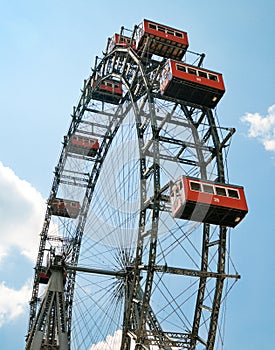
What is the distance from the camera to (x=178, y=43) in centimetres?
2959

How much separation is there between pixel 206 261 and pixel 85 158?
2086cm

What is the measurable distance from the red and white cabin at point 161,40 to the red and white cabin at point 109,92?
9.00 meters

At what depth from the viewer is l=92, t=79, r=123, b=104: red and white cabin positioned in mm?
38312

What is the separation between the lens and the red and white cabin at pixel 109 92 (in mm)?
38312

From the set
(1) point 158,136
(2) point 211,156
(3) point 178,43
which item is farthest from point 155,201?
(3) point 178,43

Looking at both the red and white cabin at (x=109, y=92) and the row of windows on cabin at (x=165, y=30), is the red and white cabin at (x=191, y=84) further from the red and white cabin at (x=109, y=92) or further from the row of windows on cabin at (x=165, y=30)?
the red and white cabin at (x=109, y=92)

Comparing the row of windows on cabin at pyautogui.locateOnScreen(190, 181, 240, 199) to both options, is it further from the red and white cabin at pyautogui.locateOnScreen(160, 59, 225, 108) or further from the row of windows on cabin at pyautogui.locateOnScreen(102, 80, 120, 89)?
the row of windows on cabin at pyautogui.locateOnScreen(102, 80, 120, 89)

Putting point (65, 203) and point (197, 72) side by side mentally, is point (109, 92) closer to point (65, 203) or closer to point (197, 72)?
point (65, 203)

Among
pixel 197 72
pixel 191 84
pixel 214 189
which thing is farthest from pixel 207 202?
pixel 197 72

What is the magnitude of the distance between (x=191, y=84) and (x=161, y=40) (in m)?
5.28

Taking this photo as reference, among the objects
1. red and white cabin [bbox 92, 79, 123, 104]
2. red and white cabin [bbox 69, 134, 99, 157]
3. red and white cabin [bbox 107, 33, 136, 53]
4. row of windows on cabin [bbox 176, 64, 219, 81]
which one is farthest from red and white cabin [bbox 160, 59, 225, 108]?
red and white cabin [bbox 69, 134, 99, 157]

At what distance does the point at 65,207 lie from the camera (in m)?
43.7

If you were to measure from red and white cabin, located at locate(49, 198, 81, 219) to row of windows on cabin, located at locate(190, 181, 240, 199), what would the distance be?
23366 mm

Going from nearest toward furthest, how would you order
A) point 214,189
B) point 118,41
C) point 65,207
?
point 214,189 < point 118,41 < point 65,207
